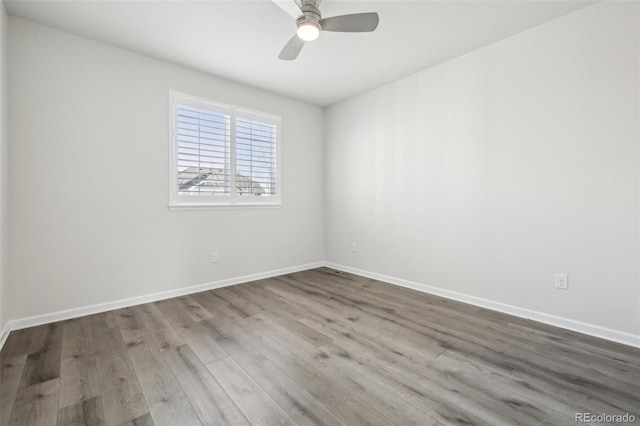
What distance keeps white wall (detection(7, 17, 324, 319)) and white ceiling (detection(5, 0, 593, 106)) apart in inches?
10.3

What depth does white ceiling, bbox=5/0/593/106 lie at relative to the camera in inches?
87.1

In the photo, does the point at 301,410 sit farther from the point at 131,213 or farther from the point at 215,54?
the point at 215,54

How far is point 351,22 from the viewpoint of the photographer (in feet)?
6.55

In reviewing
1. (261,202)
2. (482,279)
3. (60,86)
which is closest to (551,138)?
(482,279)

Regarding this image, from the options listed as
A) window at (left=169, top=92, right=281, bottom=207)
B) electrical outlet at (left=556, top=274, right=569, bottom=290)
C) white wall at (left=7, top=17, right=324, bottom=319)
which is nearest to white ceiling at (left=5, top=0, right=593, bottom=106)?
white wall at (left=7, top=17, right=324, bottom=319)

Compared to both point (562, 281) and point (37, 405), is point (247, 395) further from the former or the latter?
point (562, 281)

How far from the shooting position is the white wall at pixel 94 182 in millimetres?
2383

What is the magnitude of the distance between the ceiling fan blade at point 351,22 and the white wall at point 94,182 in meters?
1.97

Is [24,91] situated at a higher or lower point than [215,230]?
higher

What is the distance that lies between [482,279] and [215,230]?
311cm

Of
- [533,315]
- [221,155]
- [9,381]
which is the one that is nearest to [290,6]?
[221,155]

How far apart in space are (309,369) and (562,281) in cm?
229

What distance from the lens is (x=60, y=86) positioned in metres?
2.51

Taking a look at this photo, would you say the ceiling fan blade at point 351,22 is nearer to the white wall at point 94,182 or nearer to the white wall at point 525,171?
the white wall at point 525,171
